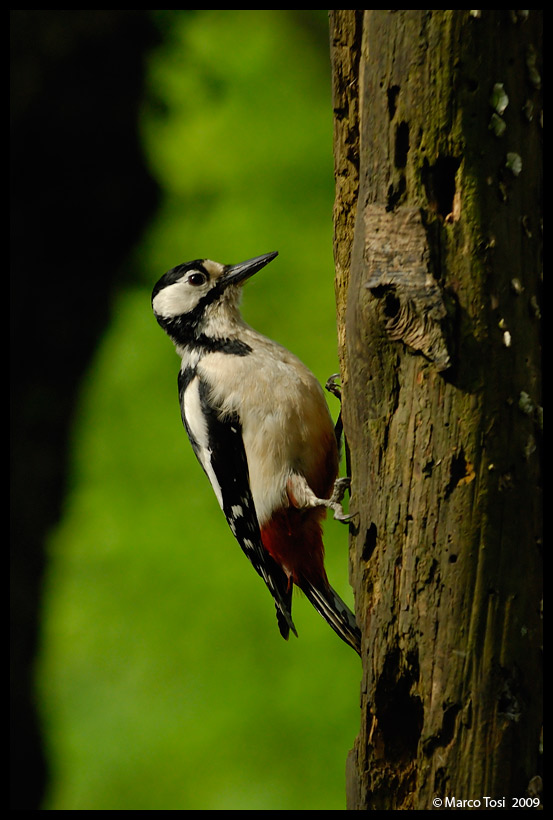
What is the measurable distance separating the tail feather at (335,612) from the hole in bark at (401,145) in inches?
47.8

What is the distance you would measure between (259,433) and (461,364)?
956 millimetres

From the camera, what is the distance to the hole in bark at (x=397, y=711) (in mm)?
1593

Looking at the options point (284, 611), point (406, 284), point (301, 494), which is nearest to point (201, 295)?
point (301, 494)

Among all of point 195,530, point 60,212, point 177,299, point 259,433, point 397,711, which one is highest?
point 60,212

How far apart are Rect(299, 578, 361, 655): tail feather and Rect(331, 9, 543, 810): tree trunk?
21.0 inches

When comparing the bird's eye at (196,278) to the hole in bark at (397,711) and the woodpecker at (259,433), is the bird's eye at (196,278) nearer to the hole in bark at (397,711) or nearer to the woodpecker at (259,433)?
the woodpecker at (259,433)

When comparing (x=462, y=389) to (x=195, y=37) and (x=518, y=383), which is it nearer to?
(x=518, y=383)

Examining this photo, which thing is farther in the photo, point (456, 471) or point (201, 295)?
point (201, 295)

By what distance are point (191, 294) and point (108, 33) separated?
2.08 m

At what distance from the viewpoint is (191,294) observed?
263 centimetres

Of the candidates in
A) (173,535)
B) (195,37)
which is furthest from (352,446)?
(195,37)

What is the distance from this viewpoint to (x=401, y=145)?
1542 mm

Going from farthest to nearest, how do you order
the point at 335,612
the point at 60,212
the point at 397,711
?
the point at 60,212, the point at 335,612, the point at 397,711

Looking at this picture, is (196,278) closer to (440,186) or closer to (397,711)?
(440,186)
